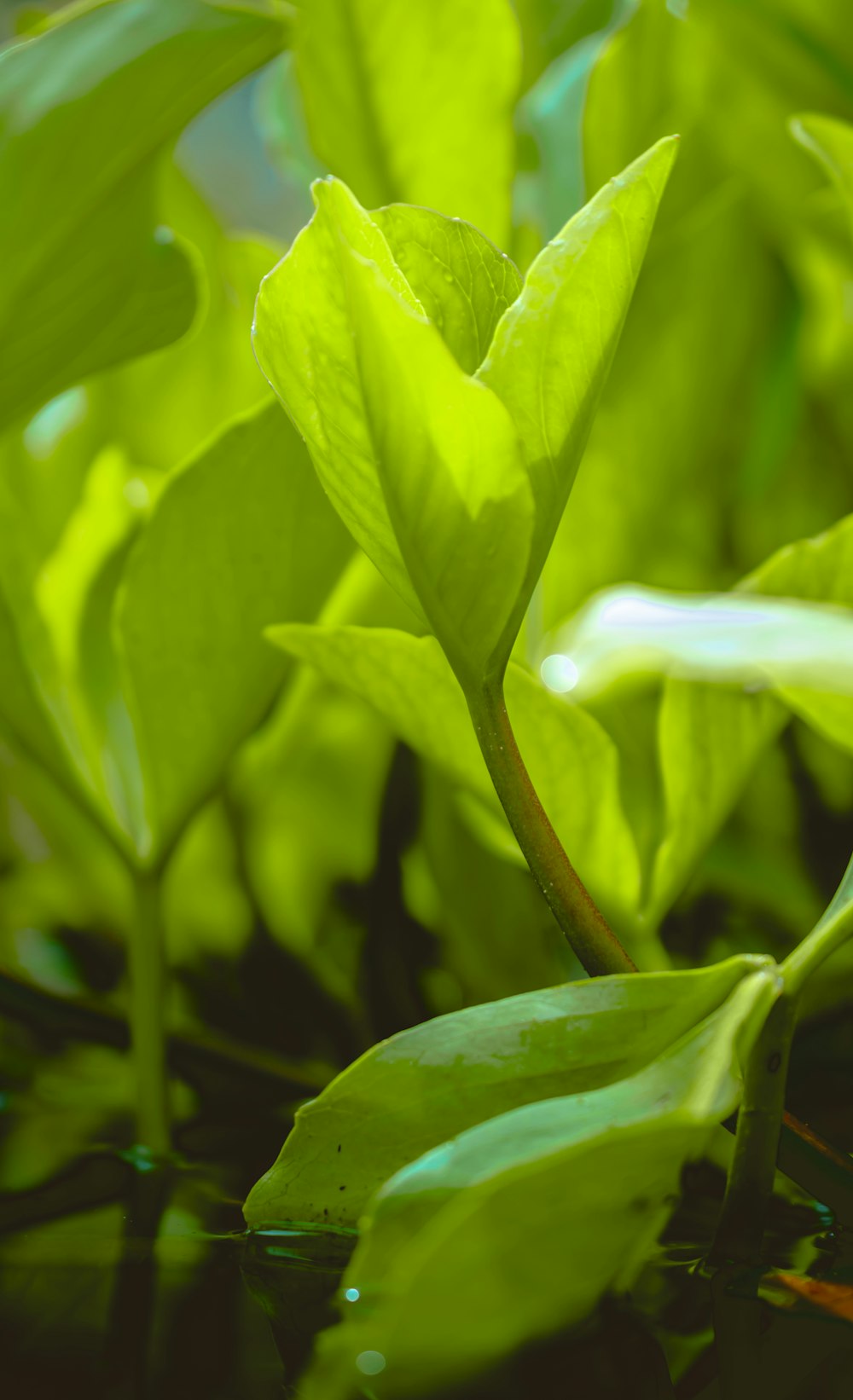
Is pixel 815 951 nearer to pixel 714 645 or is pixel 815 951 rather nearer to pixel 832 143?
pixel 714 645

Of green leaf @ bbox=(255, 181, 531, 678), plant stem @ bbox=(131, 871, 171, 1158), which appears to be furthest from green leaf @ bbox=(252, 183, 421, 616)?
plant stem @ bbox=(131, 871, 171, 1158)

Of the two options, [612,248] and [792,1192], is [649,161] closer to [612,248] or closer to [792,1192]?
[612,248]

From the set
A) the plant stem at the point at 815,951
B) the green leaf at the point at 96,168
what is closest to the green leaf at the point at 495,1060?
the plant stem at the point at 815,951

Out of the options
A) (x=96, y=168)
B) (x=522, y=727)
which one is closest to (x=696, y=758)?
(x=522, y=727)

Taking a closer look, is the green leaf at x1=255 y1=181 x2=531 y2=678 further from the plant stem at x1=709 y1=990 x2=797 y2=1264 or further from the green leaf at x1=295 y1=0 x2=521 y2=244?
the green leaf at x1=295 y1=0 x2=521 y2=244

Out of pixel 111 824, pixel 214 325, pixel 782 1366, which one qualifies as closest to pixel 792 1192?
pixel 782 1366

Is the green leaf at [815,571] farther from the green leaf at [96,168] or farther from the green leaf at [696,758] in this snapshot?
the green leaf at [96,168]
